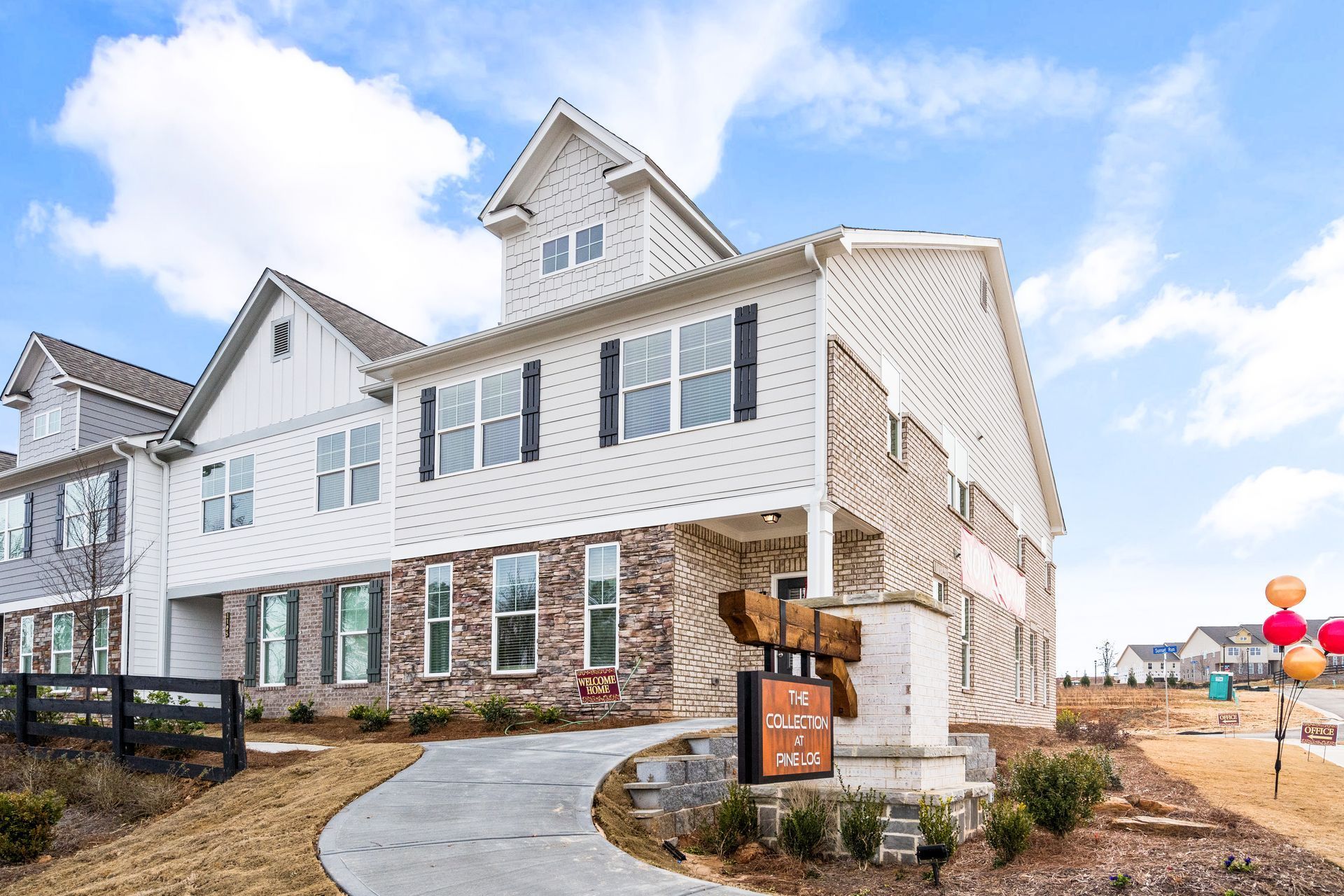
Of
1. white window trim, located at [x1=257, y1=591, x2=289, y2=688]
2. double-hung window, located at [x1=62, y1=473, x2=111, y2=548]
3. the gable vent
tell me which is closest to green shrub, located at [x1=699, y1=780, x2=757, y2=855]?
white window trim, located at [x1=257, y1=591, x2=289, y2=688]

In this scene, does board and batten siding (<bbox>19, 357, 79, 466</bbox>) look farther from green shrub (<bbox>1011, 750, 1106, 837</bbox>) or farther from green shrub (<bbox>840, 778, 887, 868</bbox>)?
green shrub (<bbox>1011, 750, 1106, 837</bbox>)

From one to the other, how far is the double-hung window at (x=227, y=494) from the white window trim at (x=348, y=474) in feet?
7.25

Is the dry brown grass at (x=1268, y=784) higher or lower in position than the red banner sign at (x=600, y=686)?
lower

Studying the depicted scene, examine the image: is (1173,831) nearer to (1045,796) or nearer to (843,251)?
(1045,796)

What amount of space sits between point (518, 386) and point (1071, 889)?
1314 centimetres

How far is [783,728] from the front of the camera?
8.20m

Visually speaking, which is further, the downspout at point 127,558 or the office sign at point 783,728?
the downspout at point 127,558

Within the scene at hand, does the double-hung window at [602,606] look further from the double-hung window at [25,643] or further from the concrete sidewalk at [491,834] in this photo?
the double-hung window at [25,643]

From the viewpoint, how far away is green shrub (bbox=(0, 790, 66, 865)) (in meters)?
10.4

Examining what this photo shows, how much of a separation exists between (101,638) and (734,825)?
20.9 metres

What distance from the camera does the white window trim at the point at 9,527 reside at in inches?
1113

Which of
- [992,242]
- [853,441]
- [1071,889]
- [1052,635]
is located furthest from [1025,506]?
[1071,889]

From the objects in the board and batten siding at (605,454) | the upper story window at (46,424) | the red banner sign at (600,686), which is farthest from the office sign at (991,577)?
the upper story window at (46,424)

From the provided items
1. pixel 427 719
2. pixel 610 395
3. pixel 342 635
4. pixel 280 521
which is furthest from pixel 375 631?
pixel 610 395
